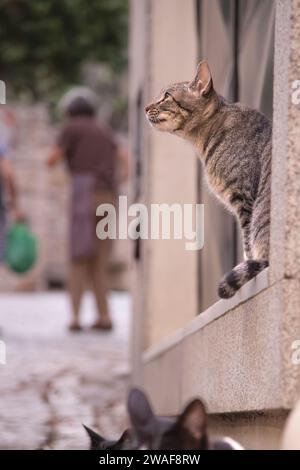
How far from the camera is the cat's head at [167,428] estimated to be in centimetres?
291

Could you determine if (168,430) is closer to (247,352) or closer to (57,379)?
(247,352)

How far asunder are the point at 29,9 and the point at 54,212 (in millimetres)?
5052

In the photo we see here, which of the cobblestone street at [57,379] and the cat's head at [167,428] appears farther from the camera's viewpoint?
the cobblestone street at [57,379]

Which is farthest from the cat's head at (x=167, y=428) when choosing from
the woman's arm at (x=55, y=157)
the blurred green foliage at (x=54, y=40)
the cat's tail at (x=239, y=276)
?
the blurred green foliage at (x=54, y=40)

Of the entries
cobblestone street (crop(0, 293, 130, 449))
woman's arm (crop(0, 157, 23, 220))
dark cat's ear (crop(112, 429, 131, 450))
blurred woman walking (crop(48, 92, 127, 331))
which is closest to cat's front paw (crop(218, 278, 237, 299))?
dark cat's ear (crop(112, 429, 131, 450))

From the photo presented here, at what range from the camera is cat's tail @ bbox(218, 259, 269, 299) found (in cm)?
348

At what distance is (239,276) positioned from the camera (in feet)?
11.7

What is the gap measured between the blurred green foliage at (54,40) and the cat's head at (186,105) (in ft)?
65.4

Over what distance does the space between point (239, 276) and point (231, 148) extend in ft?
1.55

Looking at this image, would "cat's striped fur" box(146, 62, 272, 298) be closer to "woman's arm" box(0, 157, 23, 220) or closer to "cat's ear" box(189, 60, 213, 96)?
"cat's ear" box(189, 60, 213, 96)

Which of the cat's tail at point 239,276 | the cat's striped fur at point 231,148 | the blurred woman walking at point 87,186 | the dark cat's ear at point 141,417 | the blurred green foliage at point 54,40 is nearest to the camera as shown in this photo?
the dark cat's ear at point 141,417

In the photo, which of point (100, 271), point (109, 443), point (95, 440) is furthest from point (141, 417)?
point (100, 271)

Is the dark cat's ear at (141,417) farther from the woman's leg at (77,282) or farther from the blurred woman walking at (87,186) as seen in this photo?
the woman's leg at (77,282)

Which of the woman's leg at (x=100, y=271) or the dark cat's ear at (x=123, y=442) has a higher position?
the woman's leg at (x=100, y=271)
